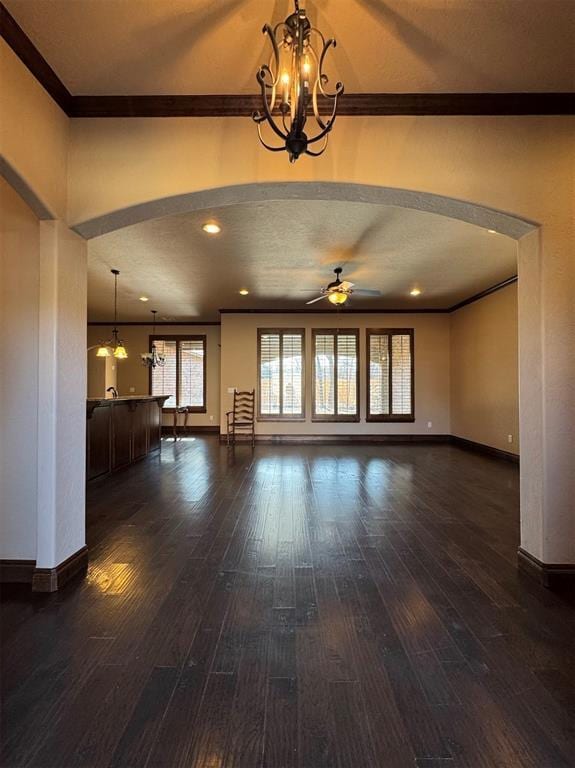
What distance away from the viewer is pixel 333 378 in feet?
28.7

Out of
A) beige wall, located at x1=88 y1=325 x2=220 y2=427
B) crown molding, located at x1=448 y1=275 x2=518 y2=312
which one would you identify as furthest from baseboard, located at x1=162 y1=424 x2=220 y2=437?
crown molding, located at x1=448 y1=275 x2=518 y2=312

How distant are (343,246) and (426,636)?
4159mm

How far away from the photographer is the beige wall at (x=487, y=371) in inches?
246

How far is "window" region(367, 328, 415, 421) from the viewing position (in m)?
8.77

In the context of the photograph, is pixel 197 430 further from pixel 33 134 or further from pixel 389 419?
pixel 33 134

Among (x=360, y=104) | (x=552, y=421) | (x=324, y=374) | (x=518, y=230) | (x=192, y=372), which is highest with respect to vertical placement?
(x=360, y=104)

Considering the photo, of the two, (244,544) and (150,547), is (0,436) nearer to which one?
(150,547)

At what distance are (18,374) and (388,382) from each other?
7.55 metres

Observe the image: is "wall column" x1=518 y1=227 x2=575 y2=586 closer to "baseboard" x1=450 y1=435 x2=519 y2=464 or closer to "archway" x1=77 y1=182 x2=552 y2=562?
"archway" x1=77 y1=182 x2=552 y2=562

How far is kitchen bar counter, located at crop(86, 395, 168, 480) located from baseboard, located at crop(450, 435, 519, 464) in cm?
617

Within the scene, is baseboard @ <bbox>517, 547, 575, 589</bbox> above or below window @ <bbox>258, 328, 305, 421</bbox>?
below

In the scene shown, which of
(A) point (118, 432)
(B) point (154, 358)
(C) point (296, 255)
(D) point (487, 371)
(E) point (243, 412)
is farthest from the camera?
(B) point (154, 358)

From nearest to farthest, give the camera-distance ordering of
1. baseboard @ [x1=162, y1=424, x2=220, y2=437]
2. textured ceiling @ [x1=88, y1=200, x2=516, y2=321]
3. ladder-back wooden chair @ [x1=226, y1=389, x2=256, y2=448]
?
1. textured ceiling @ [x1=88, y1=200, x2=516, y2=321]
2. ladder-back wooden chair @ [x1=226, y1=389, x2=256, y2=448]
3. baseboard @ [x1=162, y1=424, x2=220, y2=437]

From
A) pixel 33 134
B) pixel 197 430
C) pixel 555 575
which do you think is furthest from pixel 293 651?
pixel 197 430
